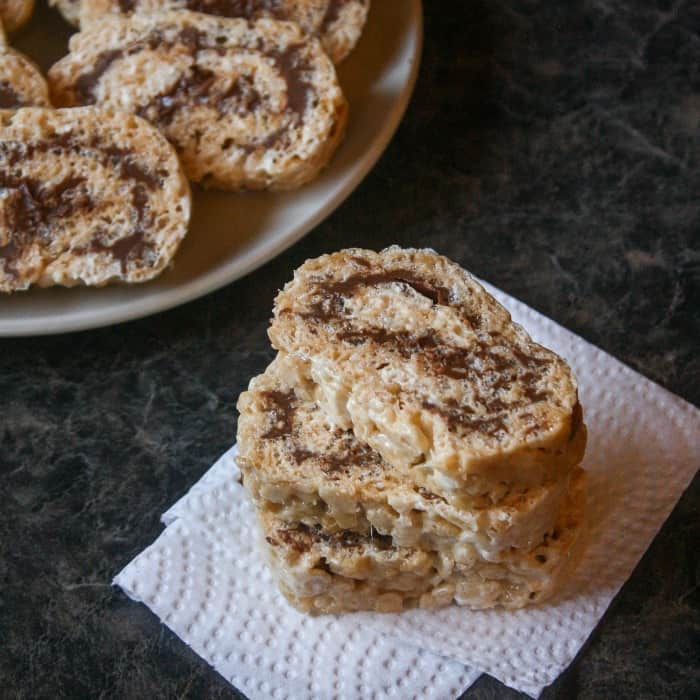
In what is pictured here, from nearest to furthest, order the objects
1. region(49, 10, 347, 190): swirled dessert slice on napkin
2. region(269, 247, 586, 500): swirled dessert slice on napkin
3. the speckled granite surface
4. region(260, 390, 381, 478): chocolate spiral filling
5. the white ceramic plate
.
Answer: region(269, 247, 586, 500): swirled dessert slice on napkin < region(260, 390, 381, 478): chocolate spiral filling < the speckled granite surface < the white ceramic plate < region(49, 10, 347, 190): swirled dessert slice on napkin

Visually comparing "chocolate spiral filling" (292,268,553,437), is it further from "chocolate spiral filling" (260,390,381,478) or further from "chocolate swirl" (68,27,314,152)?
"chocolate swirl" (68,27,314,152)

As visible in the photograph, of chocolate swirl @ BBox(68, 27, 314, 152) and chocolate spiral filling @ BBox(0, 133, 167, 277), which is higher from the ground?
chocolate swirl @ BBox(68, 27, 314, 152)

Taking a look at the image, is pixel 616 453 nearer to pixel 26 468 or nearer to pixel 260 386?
pixel 260 386

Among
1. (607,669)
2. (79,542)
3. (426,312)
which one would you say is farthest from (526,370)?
(79,542)

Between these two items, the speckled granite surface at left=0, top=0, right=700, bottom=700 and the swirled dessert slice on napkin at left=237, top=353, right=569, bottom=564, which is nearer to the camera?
the swirled dessert slice on napkin at left=237, top=353, right=569, bottom=564

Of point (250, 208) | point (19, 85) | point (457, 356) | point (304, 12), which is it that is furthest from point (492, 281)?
point (19, 85)

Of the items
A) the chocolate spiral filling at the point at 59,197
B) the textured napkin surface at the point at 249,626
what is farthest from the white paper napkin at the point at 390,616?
the chocolate spiral filling at the point at 59,197

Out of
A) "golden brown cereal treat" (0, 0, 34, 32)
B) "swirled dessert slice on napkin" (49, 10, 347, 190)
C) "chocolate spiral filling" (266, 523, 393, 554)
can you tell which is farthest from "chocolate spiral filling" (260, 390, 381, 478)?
"golden brown cereal treat" (0, 0, 34, 32)
